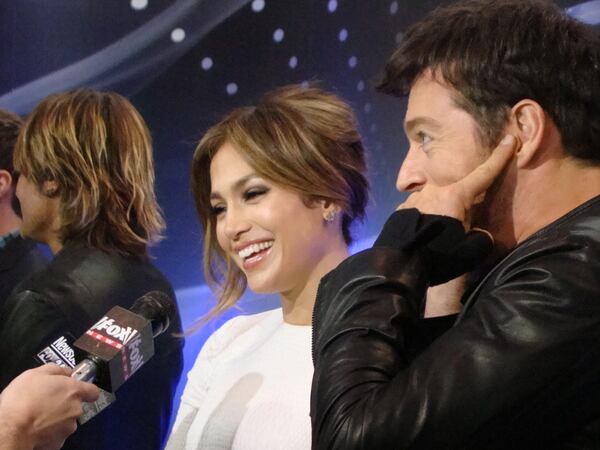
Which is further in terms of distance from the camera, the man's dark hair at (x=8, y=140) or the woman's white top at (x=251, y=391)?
the man's dark hair at (x=8, y=140)

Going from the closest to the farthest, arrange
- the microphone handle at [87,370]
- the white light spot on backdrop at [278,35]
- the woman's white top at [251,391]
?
the microphone handle at [87,370], the woman's white top at [251,391], the white light spot on backdrop at [278,35]

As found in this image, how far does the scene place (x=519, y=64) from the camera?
4.87 ft

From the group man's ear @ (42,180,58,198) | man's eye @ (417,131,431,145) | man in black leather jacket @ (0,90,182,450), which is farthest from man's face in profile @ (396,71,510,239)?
man's ear @ (42,180,58,198)

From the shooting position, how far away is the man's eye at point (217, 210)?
2.22 metres

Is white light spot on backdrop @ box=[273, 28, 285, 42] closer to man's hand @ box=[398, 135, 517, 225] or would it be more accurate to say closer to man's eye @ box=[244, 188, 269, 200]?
man's eye @ box=[244, 188, 269, 200]

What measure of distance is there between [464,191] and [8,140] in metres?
2.12

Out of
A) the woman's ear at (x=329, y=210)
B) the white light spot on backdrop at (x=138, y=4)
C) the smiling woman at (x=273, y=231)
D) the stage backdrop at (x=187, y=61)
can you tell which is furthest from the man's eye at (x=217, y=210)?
the white light spot on backdrop at (x=138, y=4)

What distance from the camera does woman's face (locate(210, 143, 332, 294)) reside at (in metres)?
2.06

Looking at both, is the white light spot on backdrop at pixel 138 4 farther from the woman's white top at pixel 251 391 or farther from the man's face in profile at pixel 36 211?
the woman's white top at pixel 251 391

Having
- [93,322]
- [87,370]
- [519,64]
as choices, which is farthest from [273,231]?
[519,64]

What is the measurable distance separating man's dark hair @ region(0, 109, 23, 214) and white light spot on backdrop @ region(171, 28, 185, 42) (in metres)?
0.64

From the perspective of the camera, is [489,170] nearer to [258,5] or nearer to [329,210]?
[329,210]

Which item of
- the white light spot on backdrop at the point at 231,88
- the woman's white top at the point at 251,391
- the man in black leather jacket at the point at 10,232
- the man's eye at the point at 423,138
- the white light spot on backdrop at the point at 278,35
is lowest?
the woman's white top at the point at 251,391

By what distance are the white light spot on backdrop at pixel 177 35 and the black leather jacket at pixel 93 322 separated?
971 millimetres
